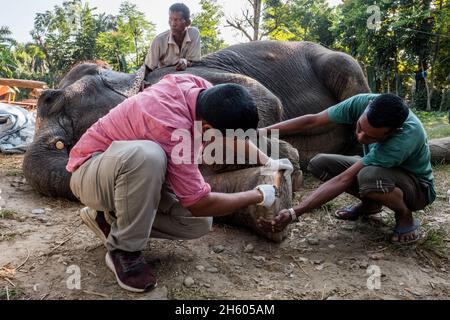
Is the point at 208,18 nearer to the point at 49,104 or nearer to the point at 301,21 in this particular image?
the point at 301,21

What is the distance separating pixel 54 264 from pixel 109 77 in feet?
8.18

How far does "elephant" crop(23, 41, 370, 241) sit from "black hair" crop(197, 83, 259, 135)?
1041 mm

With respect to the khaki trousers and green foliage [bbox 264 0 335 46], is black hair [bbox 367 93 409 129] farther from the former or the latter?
green foliage [bbox 264 0 335 46]

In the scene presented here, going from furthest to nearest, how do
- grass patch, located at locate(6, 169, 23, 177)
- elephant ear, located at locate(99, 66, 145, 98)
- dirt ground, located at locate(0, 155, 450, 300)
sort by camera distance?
1. grass patch, located at locate(6, 169, 23, 177)
2. elephant ear, located at locate(99, 66, 145, 98)
3. dirt ground, located at locate(0, 155, 450, 300)

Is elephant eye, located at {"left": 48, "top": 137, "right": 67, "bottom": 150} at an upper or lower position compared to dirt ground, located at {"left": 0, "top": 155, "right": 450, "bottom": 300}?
upper

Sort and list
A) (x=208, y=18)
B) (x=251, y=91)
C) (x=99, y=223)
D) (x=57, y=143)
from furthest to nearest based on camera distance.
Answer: (x=208, y=18) < (x=251, y=91) < (x=57, y=143) < (x=99, y=223)

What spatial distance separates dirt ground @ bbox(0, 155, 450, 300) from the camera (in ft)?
7.67

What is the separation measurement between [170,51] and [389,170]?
3.17 metres

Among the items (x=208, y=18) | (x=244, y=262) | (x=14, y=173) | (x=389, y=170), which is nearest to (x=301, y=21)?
(x=208, y=18)

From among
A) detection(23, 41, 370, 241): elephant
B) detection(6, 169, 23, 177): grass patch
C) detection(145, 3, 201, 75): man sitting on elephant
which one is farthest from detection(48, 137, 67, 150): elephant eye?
detection(145, 3, 201, 75): man sitting on elephant

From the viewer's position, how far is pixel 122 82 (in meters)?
4.53

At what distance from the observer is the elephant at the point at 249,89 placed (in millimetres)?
3846

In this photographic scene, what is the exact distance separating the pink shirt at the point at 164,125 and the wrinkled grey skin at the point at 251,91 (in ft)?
5.18

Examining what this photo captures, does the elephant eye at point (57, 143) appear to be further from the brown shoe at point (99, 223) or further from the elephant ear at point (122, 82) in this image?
the brown shoe at point (99, 223)
